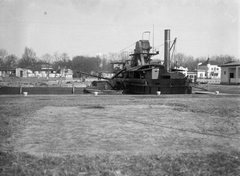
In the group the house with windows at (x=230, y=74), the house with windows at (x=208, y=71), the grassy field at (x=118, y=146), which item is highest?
the house with windows at (x=208, y=71)

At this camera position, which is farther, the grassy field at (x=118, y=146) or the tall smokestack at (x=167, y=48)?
the tall smokestack at (x=167, y=48)

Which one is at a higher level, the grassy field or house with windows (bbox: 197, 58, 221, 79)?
house with windows (bbox: 197, 58, 221, 79)

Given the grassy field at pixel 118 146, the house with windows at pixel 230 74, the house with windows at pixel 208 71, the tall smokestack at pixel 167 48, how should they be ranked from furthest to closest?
the house with windows at pixel 208 71
the house with windows at pixel 230 74
the tall smokestack at pixel 167 48
the grassy field at pixel 118 146

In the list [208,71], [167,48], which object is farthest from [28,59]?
[167,48]

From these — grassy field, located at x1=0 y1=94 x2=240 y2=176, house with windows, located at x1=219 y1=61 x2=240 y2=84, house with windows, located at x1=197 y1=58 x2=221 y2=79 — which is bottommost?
grassy field, located at x1=0 y1=94 x2=240 y2=176

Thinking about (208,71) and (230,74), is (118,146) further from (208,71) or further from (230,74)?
(208,71)

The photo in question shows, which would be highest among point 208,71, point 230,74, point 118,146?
point 208,71

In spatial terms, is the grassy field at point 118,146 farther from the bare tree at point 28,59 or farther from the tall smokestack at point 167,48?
the bare tree at point 28,59

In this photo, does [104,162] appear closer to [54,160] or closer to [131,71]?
[54,160]

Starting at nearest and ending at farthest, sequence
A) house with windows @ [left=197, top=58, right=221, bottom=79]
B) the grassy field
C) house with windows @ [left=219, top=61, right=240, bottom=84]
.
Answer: the grassy field → house with windows @ [left=219, top=61, right=240, bottom=84] → house with windows @ [left=197, top=58, right=221, bottom=79]

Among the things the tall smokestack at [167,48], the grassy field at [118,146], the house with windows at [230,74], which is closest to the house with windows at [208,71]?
the house with windows at [230,74]

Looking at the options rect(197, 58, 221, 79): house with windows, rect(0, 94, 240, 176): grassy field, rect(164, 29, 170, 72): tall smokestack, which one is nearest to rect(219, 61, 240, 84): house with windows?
rect(164, 29, 170, 72): tall smokestack

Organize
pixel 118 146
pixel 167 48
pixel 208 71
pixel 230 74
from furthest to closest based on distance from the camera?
pixel 208 71 < pixel 230 74 < pixel 167 48 < pixel 118 146

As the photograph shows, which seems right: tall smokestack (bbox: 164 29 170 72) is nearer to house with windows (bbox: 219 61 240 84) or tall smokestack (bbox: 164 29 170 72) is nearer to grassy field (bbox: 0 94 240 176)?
grassy field (bbox: 0 94 240 176)
